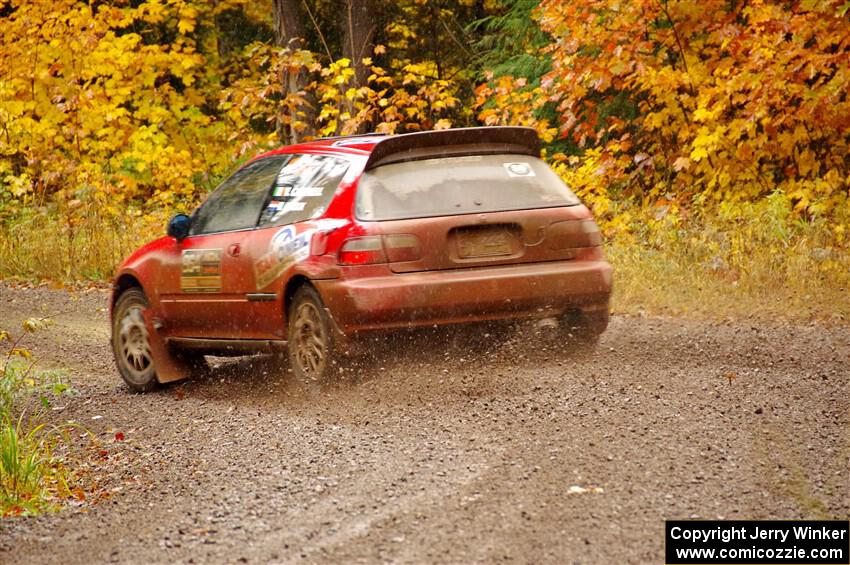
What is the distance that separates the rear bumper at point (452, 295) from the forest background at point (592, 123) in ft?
11.1

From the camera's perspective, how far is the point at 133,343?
9281 millimetres

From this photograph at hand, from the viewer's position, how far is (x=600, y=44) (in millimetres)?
15406

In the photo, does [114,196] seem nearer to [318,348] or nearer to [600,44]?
[600,44]

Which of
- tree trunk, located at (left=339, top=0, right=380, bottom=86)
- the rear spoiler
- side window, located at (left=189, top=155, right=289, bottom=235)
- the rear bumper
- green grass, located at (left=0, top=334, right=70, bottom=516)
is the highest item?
tree trunk, located at (left=339, top=0, right=380, bottom=86)

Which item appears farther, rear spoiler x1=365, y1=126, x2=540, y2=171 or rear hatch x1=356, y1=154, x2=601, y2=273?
rear spoiler x1=365, y1=126, x2=540, y2=171

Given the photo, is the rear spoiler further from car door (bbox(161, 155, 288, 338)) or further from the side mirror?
the side mirror

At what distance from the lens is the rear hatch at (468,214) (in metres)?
7.60

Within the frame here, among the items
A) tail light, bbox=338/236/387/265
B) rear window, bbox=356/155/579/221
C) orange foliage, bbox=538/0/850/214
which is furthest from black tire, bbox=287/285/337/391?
orange foliage, bbox=538/0/850/214

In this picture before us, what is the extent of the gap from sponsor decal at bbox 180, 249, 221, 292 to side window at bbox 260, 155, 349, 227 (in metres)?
0.55

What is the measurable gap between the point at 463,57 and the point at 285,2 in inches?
313

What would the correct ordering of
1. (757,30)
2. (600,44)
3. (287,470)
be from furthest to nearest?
(600,44), (757,30), (287,470)

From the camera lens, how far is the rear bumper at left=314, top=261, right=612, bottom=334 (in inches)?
294

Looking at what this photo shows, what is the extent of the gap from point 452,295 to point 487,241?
1.47 ft

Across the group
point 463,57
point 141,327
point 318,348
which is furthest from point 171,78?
point 318,348
